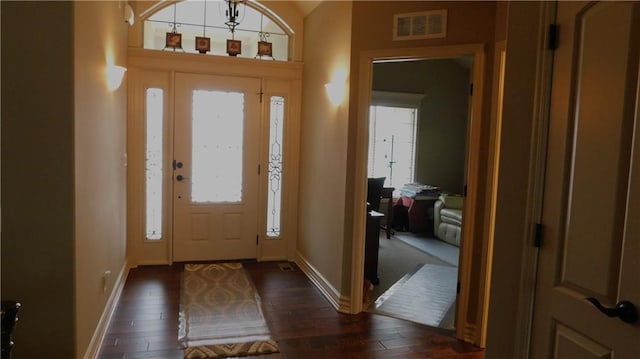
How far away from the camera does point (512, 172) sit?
6.37 feet

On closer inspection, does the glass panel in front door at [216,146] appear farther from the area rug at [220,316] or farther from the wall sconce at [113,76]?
the wall sconce at [113,76]

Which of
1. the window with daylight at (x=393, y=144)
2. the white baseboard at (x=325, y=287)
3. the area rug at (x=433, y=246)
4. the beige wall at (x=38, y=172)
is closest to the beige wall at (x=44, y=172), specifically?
the beige wall at (x=38, y=172)

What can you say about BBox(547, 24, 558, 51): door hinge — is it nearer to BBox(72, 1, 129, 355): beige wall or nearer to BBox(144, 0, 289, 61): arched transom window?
BBox(72, 1, 129, 355): beige wall

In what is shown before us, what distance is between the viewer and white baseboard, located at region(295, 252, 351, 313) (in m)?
3.74

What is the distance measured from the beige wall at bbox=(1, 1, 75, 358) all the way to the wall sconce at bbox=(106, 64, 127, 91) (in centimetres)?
114

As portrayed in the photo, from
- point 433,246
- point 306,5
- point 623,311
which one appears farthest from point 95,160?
point 433,246

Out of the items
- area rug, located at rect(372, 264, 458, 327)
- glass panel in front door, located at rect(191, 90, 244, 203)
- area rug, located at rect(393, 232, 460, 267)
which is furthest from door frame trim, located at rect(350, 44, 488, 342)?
area rug, located at rect(393, 232, 460, 267)

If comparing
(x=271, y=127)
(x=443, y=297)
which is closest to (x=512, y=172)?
(x=443, y=297)

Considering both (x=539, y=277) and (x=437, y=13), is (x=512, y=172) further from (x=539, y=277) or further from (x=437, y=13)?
(x=437, y=13)

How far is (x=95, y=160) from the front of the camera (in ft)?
9.06

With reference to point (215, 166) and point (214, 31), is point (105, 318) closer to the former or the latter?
point (215, 166)

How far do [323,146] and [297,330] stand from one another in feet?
5.84

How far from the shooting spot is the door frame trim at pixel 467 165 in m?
3.19

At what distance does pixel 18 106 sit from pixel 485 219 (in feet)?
9.50
